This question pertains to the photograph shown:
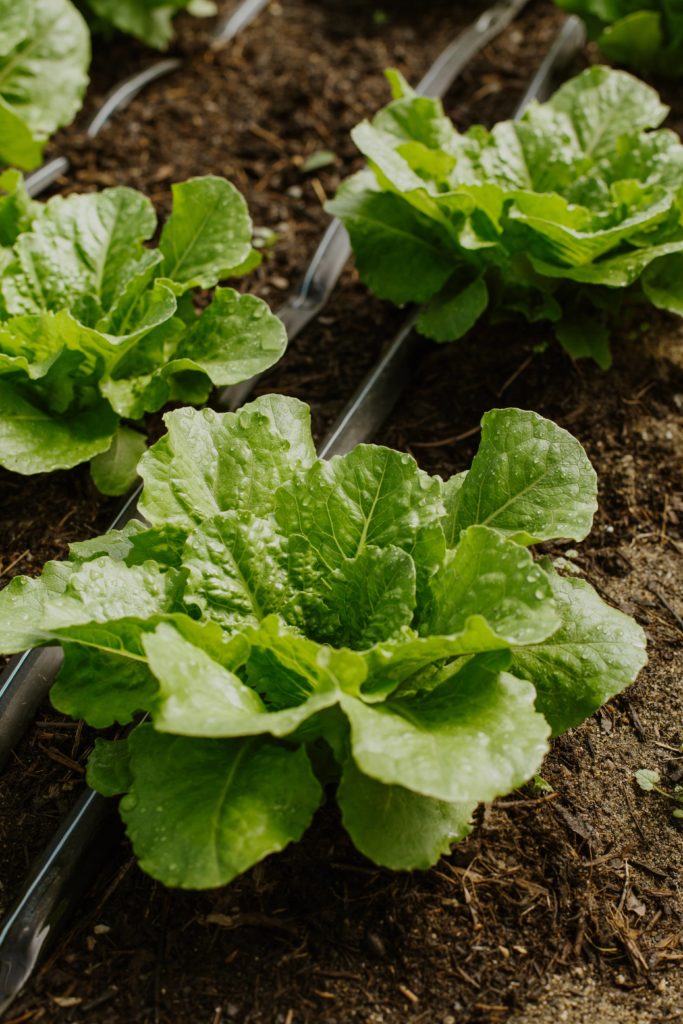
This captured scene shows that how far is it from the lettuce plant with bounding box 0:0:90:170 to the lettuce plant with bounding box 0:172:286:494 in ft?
2.62

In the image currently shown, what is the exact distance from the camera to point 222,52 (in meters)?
5.47

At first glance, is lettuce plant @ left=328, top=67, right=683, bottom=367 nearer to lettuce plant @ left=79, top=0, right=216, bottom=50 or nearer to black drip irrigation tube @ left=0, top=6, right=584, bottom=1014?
black drip irrigation tube @ left=0, top=6, right=584, bottom=1014

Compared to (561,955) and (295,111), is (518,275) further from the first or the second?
(561,955)

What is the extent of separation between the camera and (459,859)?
2.67m

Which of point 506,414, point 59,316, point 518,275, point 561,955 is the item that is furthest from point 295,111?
point 561,955

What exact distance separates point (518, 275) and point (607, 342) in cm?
43

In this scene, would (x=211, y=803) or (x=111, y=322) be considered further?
(x=111, y=322)

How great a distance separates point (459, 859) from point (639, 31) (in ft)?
13.1

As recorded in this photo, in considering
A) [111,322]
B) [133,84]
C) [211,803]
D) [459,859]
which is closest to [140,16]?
[133,84]

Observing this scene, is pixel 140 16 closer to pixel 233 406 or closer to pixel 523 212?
pixel 233 406

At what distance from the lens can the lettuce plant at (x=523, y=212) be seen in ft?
11.7

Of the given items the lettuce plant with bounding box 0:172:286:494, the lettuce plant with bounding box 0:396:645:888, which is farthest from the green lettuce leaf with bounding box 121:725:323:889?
the lettuce plant with bounding box 0:172:286:494

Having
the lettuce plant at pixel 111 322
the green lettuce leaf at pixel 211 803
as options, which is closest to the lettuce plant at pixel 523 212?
the lettuce plant at pixel 111 322

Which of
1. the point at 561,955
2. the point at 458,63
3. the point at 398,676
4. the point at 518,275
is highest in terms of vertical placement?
the point at 458,63
